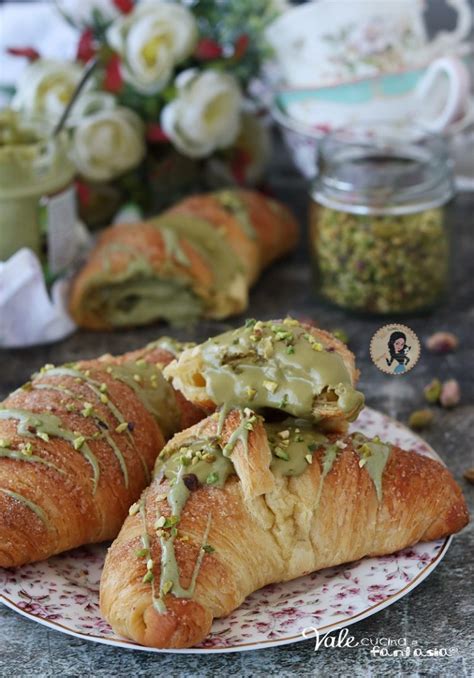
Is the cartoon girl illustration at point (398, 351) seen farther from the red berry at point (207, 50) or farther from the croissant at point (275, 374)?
the red berry at point (207, 50)

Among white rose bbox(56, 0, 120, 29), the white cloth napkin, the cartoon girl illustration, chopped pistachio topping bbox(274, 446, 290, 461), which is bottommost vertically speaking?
the white cloth napkin

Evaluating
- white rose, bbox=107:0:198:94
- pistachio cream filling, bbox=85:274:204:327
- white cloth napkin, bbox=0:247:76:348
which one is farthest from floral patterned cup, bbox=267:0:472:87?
white cloth napkin, bbox=0:247:76:348

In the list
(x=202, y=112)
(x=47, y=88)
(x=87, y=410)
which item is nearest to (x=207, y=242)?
(x=202, y=112)

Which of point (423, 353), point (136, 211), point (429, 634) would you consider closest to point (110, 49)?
point (136, 211)

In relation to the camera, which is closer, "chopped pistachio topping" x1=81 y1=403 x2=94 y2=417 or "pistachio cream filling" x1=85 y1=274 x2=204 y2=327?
"chopped pistachio topping" x1=81 y1=403 x2=94 y2=417

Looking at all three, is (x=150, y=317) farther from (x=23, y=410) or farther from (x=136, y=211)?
(x=23, y=410)

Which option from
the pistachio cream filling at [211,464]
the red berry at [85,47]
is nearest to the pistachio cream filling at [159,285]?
the red berry at [85,47]

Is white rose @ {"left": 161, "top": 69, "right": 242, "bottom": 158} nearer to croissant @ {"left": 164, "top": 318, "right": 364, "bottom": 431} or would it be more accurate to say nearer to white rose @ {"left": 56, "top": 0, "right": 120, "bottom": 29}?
white rose @ {"left": 56, "top": 0, "right": 120, "bottom": 29}

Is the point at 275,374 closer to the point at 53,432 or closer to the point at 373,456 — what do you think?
the point at 373,456
